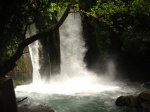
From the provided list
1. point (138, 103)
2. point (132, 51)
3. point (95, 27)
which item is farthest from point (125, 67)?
point (138, 103)

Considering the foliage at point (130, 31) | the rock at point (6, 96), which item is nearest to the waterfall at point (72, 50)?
the foliage at point (130, 31)

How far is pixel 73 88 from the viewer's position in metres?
17.9

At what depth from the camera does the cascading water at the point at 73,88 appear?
1261 centimetres

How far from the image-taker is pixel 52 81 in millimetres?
19328

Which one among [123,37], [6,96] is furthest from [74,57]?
[6,96]

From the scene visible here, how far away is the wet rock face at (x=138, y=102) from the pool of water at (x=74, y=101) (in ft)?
1.34

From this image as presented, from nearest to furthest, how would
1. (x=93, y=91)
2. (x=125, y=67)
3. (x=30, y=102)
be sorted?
(x=30, y=102) → (x=93, y=91) → (x=125, y=67)

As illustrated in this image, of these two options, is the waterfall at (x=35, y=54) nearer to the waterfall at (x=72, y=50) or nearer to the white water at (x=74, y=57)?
the white water at (x=74, y=57)

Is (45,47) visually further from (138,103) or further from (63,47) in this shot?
(138,103)

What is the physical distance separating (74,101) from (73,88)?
13.7ft

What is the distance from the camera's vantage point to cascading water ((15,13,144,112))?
12.6 meters

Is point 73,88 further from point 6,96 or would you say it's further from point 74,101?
point 6,96

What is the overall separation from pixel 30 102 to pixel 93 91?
5196 millimetres

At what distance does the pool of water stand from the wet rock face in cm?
41
